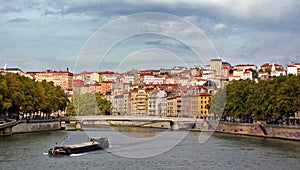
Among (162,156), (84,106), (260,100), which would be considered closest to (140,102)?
(84,106)

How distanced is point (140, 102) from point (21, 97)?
65.5 metres

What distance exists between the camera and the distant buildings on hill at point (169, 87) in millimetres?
95875

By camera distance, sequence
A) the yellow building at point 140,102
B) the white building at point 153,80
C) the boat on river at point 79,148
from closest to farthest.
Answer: the boat on river at point 79,148 < the yellow building at point 140,102 < the white building at point 153,80

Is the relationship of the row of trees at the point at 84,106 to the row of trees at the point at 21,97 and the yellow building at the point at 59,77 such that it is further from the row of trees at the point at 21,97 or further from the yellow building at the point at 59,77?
the yellow building at the point at 59,77

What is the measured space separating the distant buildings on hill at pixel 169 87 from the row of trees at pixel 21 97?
48.1ft

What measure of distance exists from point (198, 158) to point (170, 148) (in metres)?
6.66

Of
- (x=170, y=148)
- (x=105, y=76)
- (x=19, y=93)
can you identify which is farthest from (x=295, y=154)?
(x=105, y=76)

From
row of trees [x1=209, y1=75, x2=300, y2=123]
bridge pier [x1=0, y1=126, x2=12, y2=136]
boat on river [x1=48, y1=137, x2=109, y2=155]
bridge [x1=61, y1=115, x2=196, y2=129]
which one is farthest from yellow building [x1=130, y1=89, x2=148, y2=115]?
boat on river [x1=48, y1=137, x2=109, y2=155]

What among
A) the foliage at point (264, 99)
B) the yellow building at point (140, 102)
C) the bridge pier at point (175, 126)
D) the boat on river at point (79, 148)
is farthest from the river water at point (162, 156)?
the yellow building at point (140, 102)

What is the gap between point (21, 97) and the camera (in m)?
56.5

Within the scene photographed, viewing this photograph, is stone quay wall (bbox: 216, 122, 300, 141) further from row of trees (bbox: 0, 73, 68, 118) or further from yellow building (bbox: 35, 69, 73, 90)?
yellow building (bbox: 35, 69, 73, 90)

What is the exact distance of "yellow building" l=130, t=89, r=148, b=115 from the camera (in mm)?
120631

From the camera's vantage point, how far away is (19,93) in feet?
186

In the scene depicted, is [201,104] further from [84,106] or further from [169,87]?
[169,87]
